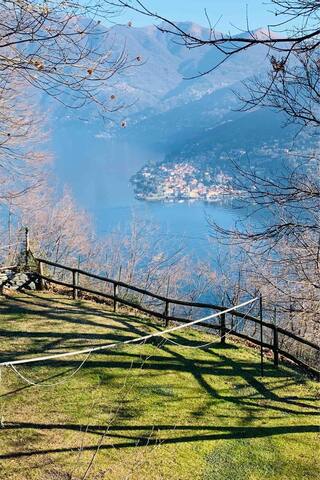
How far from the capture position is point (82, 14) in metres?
4.87

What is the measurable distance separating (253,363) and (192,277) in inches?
1527

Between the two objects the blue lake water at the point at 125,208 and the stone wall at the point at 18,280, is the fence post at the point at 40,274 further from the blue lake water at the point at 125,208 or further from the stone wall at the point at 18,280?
the blue lake water at the point at 125,208

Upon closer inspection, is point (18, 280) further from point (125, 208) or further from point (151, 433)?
point (125, 208)

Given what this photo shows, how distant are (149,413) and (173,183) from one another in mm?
112818

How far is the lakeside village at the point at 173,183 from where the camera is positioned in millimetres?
110000

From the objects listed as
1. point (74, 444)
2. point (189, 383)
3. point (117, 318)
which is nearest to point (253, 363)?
point (189, 383)

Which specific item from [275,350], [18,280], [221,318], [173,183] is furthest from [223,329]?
[173,183]

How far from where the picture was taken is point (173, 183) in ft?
390

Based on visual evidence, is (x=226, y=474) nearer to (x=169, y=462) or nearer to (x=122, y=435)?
(x=169, y=462)

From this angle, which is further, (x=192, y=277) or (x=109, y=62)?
(x=192, y=277)

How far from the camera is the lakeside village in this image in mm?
110000

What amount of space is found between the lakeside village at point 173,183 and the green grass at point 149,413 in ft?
299

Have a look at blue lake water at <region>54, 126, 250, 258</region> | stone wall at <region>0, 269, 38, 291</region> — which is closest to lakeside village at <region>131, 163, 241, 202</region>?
blue lake water at <region>54, 126, 250, 258</region>

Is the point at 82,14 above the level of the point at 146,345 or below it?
above
